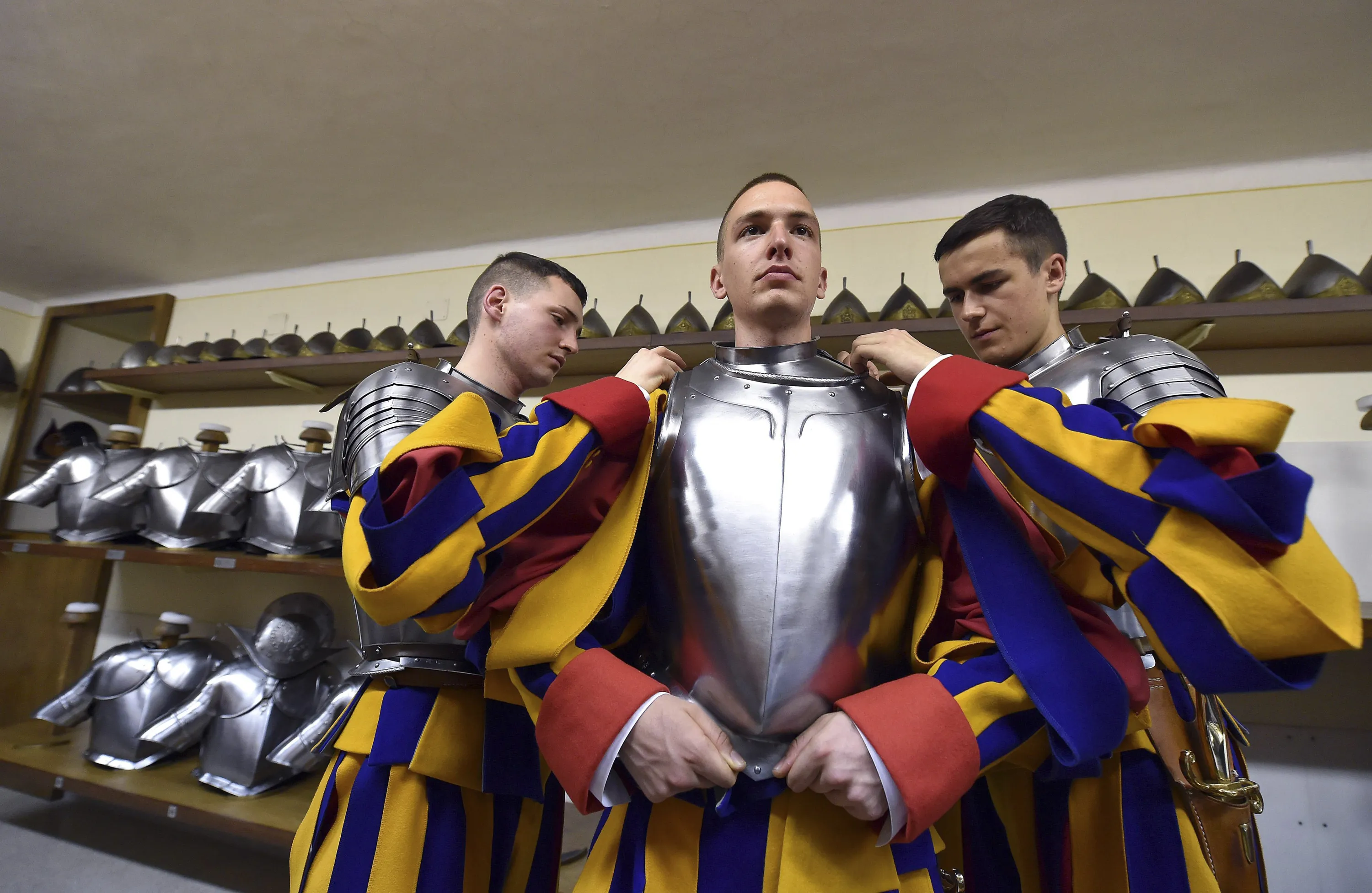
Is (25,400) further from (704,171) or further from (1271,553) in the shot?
(1271,553)

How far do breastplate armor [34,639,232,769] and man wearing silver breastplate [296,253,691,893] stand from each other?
1.59 meters

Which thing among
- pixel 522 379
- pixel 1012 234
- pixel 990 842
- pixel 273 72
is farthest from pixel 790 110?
pixel 990 842

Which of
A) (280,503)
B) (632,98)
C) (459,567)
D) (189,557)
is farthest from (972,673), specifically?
(189,557)

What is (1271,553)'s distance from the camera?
1.70ft

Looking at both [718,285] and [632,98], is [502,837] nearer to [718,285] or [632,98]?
[718,285]

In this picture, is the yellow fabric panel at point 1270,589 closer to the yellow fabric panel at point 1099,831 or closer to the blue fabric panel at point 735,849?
the yellow fabric panel at point 1099,831

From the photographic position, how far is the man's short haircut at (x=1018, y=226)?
3.65 feet

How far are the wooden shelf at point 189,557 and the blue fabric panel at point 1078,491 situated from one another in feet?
6.23

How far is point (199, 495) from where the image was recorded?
2426 millimetres

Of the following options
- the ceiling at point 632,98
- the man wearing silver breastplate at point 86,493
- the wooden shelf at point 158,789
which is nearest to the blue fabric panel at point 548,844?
the wooden shelf at point 158,789

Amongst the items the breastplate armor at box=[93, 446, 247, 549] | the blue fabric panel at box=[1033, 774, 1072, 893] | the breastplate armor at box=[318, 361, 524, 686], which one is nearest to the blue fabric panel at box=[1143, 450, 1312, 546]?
the blue fabric panel at box=[1033, 774, 1072, 893]

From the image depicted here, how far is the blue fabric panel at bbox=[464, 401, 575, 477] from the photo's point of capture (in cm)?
70

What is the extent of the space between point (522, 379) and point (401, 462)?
775 mm

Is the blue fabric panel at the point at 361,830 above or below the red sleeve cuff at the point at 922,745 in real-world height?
below
